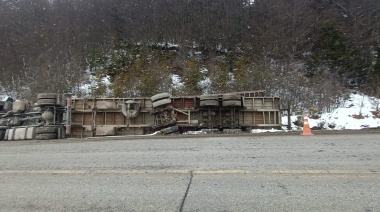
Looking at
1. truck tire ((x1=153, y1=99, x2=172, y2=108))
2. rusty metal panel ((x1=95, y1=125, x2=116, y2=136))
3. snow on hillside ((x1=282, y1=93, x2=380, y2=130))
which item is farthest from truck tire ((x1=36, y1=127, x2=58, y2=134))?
snow on hillside ((x1=282, y1=93, x2=380, y2=130))

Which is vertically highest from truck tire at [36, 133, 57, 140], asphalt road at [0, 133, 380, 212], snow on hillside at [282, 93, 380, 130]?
snow on hillside at [282, 93, 380, 130]

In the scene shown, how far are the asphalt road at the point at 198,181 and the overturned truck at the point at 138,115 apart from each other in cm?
916

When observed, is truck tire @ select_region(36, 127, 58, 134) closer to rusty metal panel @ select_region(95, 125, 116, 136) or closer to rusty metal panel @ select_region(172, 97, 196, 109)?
rusty metal panel @ select_region(95, 125, 116, 136)

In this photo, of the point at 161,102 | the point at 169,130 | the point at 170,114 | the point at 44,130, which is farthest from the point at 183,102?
the point at 44,130

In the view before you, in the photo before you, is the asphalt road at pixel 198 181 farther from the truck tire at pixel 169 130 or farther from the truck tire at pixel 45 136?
the truck tire at pixel 45 136

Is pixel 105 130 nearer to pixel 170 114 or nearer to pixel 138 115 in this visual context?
pixel 138 115

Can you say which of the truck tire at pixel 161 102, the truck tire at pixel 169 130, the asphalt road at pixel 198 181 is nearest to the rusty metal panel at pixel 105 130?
the truck tire at pixel 161 102

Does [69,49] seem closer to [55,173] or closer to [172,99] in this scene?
[172,99]

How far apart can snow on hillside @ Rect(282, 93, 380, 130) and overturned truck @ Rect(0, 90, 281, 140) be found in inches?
137

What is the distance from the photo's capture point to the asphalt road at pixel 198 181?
4.07 m

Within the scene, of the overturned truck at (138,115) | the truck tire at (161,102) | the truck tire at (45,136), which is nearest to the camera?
the truck tire at (45,136)

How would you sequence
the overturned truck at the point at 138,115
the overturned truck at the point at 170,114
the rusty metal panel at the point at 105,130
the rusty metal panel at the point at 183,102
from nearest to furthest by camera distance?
the overturned truck at the point at 138,115 → the overturned truck at the point at 170,114 → the rusty metal panel at the point at 105,130 → the rusty metal panel at the point at 183,102

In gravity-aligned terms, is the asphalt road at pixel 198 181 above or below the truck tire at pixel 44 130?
below

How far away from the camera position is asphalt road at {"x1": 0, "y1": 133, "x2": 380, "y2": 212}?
407 centimetres
